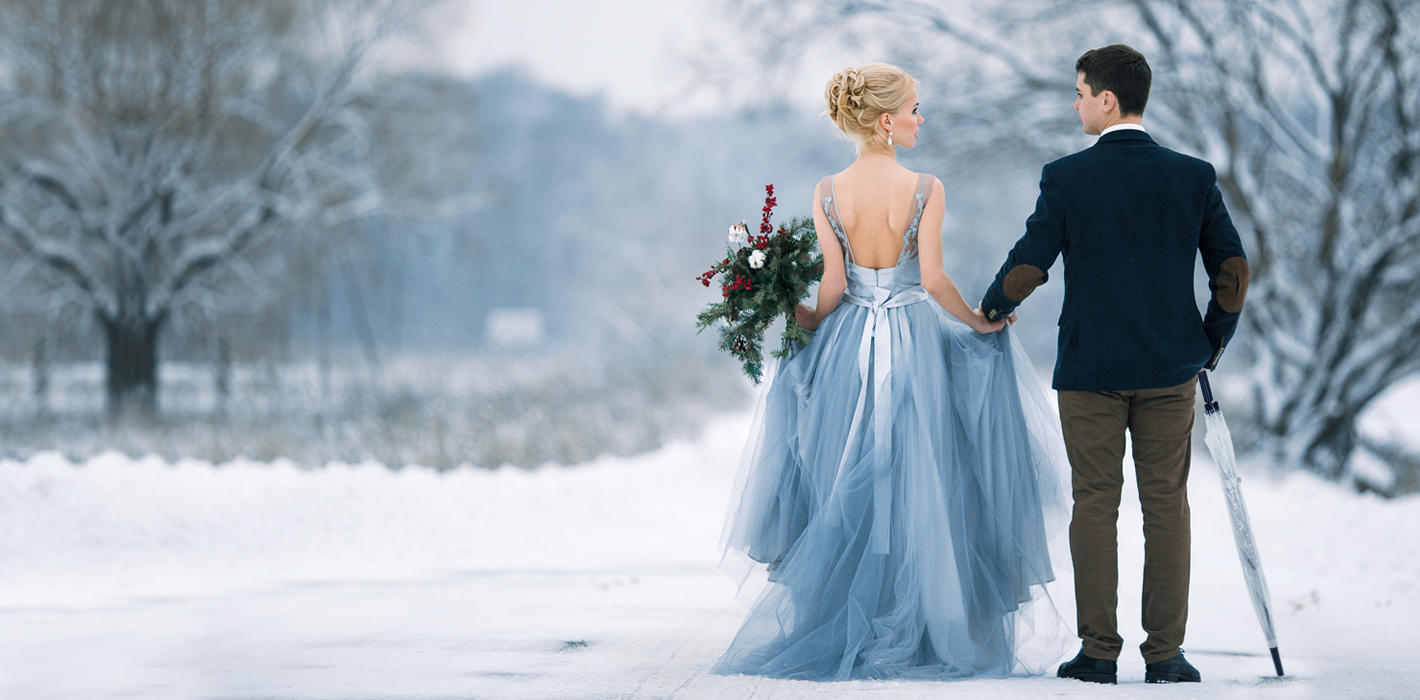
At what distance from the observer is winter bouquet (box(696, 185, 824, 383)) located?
412cm

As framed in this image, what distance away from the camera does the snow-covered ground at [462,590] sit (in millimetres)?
3729

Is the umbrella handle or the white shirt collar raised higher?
the white shirt collar

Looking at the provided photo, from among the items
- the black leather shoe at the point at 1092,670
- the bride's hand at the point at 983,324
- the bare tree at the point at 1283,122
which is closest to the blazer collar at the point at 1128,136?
the bride's hand at the point at 983,324

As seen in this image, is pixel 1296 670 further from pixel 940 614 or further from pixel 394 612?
pixel 394 612

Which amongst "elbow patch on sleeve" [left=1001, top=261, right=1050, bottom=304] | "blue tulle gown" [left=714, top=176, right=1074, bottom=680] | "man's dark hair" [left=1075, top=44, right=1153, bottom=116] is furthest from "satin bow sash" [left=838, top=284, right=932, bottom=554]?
"man's dark hair" [left=1075, top=44, right=1153, bottom=116]

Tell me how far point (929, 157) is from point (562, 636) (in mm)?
8690

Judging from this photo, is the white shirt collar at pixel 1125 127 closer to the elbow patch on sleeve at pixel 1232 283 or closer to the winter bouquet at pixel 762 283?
A: the elbow patch on sleeve at pixel 1232 283

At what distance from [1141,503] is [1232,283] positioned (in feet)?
2.48

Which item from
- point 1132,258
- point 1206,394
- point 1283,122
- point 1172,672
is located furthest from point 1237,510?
point 1283,122

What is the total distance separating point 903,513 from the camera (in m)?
3.84

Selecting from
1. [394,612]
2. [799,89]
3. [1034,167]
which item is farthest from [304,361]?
[394,612]

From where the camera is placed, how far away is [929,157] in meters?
12.1

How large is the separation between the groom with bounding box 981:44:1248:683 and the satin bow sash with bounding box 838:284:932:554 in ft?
1.65

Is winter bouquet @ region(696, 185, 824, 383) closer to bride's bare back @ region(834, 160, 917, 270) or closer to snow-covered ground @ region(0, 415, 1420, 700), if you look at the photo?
bride's bare back @ region(834, 160, 917, 270)
